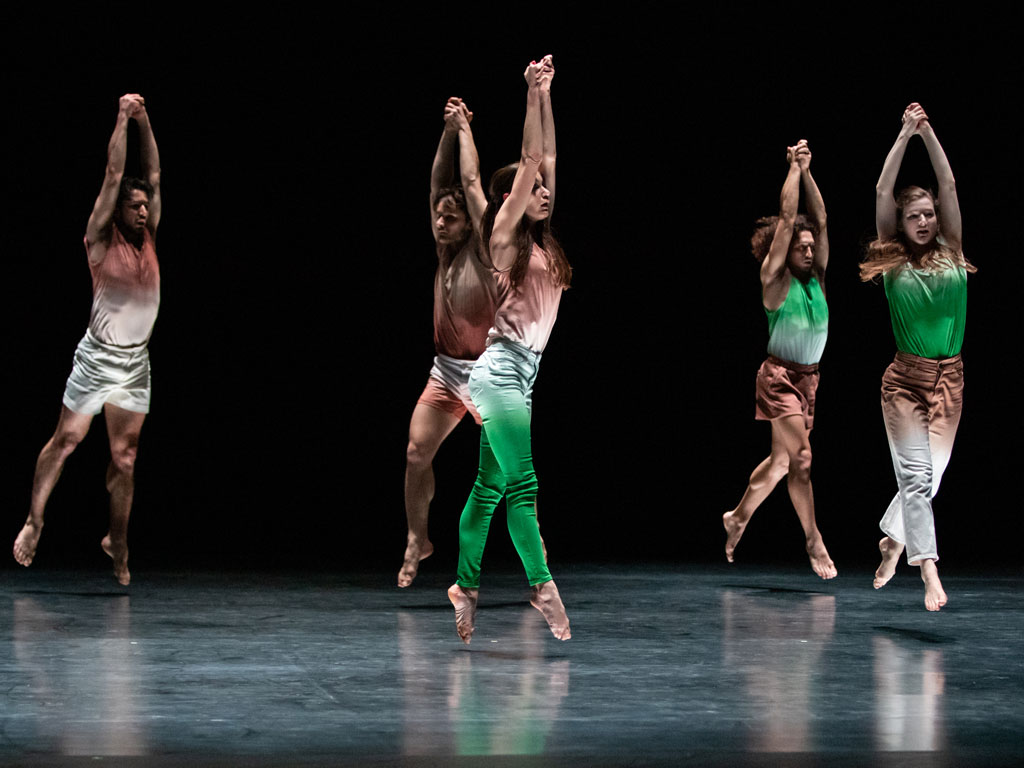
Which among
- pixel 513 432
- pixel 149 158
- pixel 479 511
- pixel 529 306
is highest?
pixel 149 158

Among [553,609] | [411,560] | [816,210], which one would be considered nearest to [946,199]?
[816,210]

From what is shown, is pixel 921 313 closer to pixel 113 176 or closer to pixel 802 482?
pixel 802 482

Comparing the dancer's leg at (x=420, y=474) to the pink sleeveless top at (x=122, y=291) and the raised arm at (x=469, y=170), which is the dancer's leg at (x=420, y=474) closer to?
the raised arm at (x=469, y=170)

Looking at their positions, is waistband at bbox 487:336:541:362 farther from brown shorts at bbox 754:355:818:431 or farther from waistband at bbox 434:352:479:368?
brown shorts at bbox 754:355:818:431

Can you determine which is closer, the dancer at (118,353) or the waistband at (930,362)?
the waistband at (930,362)

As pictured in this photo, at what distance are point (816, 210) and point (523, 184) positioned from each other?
7.66 ft

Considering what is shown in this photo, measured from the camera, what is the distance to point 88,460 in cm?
863

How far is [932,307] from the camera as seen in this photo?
17.8ft

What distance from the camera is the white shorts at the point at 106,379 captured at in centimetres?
598

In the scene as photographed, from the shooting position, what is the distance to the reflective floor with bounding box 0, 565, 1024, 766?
10.4 ft

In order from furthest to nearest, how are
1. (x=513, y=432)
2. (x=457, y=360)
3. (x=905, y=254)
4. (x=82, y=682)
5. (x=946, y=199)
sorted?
(x=457, y=360)
(x=905, y=254)
(x=946, y=199)
(x=513, y=432)
(x=82, y=682)

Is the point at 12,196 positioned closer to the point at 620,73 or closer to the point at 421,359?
the point at 421,359

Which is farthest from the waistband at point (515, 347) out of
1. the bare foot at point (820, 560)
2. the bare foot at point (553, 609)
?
the bare foot at point (820, 560)

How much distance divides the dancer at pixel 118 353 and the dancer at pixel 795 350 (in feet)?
8.28
